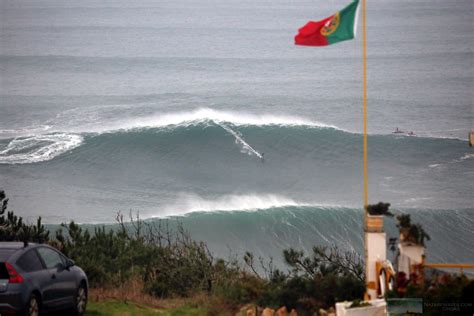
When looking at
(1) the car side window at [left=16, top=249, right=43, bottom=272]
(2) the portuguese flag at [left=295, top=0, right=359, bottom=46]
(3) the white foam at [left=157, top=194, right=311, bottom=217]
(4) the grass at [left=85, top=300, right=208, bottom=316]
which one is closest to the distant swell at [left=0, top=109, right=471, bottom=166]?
(3) the white foam at [left=157, top=194, right=311, bottom=217]

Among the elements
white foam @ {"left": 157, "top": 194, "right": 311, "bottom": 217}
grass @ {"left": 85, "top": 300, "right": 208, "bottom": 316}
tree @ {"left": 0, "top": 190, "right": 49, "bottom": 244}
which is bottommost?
grass @ {"left": 85, "top": 300, "right": 208, "bottom": 316}

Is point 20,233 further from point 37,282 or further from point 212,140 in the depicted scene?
point 212,140

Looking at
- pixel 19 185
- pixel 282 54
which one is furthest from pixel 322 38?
pixel 282 54

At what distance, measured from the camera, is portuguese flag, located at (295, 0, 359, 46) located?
20.2m

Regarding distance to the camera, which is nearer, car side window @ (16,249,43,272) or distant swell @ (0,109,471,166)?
car side window @ (16,249,43,272)

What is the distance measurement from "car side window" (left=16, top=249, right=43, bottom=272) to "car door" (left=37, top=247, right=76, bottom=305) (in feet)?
0.65

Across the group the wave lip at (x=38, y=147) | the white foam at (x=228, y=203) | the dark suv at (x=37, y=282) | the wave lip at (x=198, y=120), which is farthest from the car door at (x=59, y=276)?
the wave lip at (x=198, y=120)

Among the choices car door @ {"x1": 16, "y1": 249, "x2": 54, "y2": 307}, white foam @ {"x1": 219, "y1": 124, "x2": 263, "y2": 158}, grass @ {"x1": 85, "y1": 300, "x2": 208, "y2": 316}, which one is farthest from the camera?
white foam @ {"x1": 219, "y1": 124, "x2": 263, "y2": 158}

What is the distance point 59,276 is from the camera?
17312 mm

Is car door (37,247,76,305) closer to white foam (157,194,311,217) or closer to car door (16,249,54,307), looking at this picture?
car door (16,249,54,307)

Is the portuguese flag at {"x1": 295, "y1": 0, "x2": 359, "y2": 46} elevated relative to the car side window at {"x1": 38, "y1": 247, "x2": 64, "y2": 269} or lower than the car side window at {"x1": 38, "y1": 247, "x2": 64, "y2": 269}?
elevated

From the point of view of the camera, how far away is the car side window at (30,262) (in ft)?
54.0

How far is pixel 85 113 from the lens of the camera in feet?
283

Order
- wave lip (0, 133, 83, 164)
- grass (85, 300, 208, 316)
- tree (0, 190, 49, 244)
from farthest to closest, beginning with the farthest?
wave lip (0, 133, 83, 164)
tree (0, 190, 49, 244)
grass (85, 300, 208, 316)
